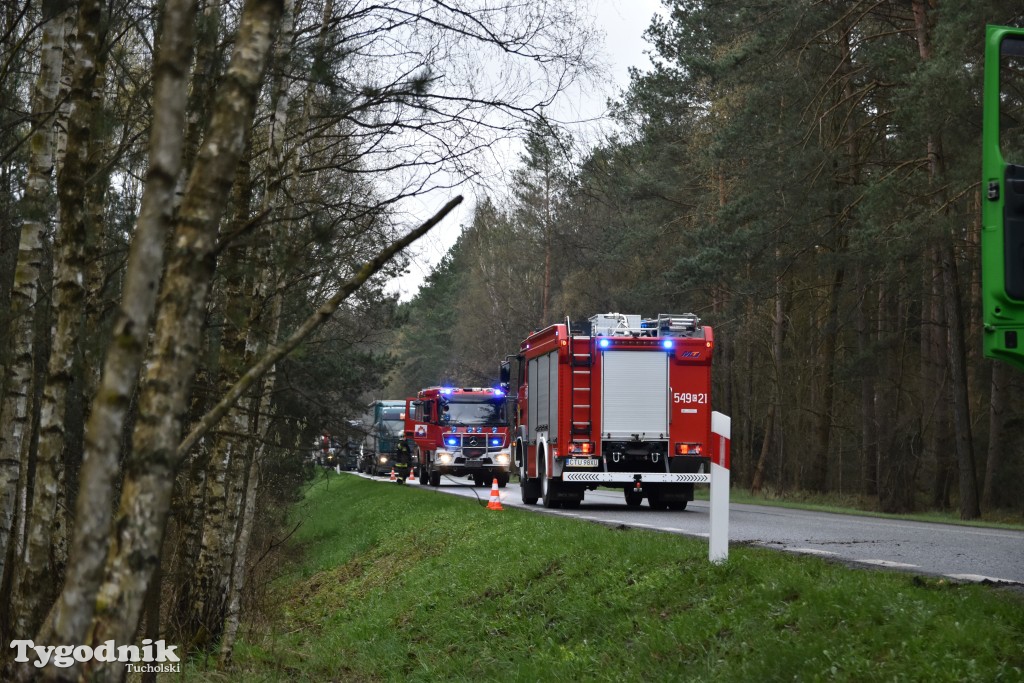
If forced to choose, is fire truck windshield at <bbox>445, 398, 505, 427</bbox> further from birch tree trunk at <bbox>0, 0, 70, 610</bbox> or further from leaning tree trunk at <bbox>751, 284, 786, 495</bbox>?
birch tree trunk at <bbox>0, 0, 70, 610</bbox>

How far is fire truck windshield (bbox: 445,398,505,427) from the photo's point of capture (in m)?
34.3

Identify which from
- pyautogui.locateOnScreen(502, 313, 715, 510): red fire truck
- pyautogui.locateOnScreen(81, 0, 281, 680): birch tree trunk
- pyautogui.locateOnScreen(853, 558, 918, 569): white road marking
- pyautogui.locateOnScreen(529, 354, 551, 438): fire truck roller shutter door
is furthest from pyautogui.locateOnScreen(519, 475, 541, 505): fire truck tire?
pyautogui.locateOnScreen(81, 0, 281, 680): birch tree trunk

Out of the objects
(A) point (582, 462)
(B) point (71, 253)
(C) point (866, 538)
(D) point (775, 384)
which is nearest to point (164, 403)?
(B) point (71, 253)

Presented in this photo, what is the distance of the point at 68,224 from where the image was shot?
5.71 m

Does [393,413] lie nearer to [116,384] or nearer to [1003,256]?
[1003,256]

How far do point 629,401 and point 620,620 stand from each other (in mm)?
11204

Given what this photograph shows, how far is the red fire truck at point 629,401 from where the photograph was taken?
2086cm

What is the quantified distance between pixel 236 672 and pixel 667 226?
103ft

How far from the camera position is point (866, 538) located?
46.5ft

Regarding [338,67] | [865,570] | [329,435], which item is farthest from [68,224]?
[865,570]

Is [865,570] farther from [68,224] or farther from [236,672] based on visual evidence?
[68,224]

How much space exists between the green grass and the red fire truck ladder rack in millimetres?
2153

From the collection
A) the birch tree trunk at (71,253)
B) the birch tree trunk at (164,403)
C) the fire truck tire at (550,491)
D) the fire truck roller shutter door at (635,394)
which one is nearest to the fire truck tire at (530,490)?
the fire truck tire at (550,491)

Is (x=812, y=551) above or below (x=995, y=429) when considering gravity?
below
